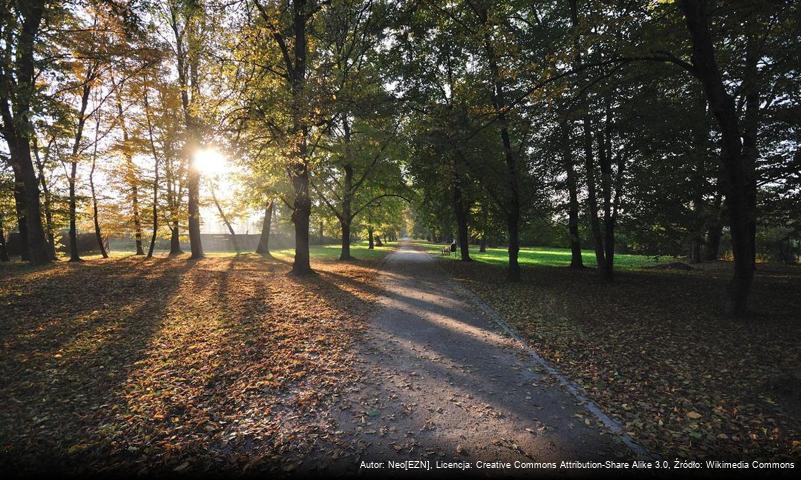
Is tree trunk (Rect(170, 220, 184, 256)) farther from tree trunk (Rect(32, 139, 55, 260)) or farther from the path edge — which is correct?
the path edge

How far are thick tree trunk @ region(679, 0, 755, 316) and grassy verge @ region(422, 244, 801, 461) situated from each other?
116cm

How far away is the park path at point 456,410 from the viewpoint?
3266mm

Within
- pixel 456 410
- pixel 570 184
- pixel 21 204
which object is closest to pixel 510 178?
pixel 570 184

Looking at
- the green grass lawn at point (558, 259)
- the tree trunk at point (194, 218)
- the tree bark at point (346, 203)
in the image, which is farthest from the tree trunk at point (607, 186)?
the tree trunk at point (194, 218)

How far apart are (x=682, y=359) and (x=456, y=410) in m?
4.14

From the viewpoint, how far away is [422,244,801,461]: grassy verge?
3.53 meters

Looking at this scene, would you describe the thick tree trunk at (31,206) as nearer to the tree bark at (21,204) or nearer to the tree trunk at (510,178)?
the tree bark at (21,204)

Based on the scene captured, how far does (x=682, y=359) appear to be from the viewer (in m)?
5.46

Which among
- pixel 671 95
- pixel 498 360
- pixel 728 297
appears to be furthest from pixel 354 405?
pixel 671 95

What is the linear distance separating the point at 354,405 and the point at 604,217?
11.8 metres

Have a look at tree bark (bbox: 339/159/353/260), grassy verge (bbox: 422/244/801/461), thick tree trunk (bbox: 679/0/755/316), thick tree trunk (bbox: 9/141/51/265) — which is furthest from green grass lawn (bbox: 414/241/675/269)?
thick tree trunk (bbox: 9/141/51/265)

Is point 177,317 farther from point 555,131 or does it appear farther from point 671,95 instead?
point 671,95

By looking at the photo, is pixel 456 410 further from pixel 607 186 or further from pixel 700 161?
pixel 700 161

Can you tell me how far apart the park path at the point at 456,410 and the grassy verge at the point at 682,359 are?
1.83 ft
